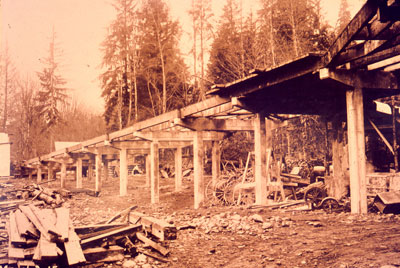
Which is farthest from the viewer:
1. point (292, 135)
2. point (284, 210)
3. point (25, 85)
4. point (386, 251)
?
point (25, 85)

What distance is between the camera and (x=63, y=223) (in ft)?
23.1

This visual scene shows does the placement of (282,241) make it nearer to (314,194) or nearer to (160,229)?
(160,229)

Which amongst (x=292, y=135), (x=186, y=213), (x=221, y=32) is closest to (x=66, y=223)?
(x=186, y=213)

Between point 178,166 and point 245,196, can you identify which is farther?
point 178,166

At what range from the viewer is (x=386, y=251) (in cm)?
502

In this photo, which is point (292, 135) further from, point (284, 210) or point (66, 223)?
point (66, 223)

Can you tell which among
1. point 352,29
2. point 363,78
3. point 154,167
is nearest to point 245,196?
point 154,167

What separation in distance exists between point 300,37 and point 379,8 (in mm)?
20358

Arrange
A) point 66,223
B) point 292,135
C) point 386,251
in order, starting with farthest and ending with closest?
point 292,135 < point 66,223 < point 386,251

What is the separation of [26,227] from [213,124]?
23.8 feet

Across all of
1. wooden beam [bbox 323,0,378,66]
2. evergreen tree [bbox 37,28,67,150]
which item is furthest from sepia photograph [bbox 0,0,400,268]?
evergreen tree [bbox 37,28,67,150]

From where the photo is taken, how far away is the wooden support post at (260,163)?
10625mm

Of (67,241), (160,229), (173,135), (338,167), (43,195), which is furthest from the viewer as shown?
(43,195)

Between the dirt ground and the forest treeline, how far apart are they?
16.1 metres
